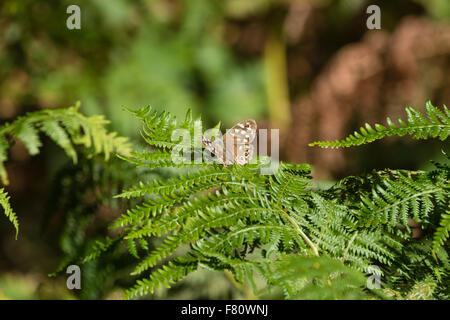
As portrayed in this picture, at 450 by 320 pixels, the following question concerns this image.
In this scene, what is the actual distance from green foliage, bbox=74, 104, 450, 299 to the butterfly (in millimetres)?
33

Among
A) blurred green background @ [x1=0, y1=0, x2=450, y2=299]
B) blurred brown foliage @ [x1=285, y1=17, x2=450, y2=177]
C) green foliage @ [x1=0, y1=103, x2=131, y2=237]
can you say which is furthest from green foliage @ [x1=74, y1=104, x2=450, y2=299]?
blurred brown foliage @ [x1=285, y1=17, x2=450, y2=177]

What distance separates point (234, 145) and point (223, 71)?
2159mm

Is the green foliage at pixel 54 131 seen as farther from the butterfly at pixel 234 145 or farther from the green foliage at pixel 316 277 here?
the green foliage at pixel 316 277

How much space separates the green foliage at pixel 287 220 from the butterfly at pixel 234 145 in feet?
0.11

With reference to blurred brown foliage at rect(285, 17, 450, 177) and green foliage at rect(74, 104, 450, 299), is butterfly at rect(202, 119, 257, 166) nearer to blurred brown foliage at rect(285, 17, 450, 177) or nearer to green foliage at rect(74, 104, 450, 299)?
green foliage at rect(74, 104, 450, 299)

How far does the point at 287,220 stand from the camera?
2.84ft

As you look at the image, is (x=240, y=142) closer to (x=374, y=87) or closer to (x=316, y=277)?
(x=316, y=277)

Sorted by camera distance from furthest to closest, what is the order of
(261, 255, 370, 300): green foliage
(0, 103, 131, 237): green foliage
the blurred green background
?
the blurred green background → (0, 103, 131, 237): green foliage → (261, 255, 370, 300): green foliage

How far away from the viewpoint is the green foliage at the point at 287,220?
775mm

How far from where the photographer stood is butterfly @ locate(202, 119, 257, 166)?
92 centimetres

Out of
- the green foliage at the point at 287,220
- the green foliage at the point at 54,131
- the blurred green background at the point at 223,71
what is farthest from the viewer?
the blurred green background at the point at 223,71

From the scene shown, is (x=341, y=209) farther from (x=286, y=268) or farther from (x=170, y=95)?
(x=170, y=95)

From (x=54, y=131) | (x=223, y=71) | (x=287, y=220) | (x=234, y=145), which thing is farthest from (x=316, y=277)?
(x=223, y=71)

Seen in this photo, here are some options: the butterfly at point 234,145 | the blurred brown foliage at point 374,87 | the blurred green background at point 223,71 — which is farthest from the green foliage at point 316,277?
the blurred brown foliage at point 374,87
